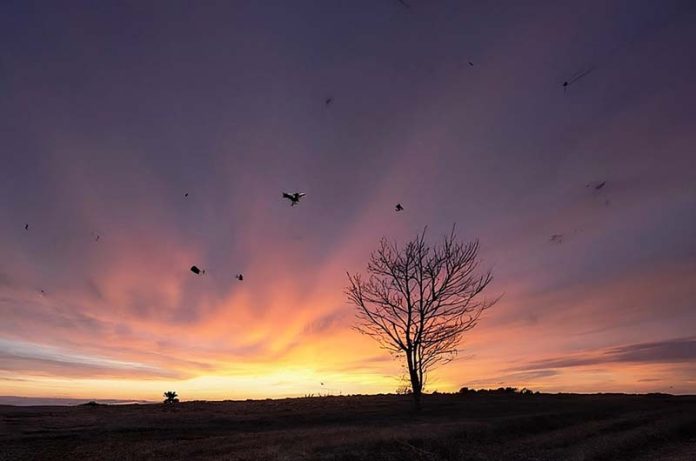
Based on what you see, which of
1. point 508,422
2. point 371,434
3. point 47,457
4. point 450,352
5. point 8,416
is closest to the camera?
point 47,457

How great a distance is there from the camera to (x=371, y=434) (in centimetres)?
1916

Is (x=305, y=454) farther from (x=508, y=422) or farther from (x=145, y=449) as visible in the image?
(x=508, y=422)

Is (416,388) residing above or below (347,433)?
above

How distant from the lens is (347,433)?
65.1ft

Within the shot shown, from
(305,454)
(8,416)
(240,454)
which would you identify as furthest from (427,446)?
(8,416)

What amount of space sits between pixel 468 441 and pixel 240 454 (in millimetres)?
9253

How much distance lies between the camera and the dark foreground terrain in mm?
16703

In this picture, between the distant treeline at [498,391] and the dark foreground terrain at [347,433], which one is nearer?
the dark foreground terrain at [347,433]

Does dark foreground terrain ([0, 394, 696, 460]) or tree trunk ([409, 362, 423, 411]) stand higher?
tree trunk ([409, 362, 423, 411])

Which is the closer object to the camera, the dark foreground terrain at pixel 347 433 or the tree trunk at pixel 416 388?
the dark foreground terrain at pixel 347 433

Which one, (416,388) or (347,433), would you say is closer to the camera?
(347,433)

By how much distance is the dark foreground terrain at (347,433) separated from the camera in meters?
16.7

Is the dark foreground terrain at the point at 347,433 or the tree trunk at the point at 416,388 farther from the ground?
the tree trunk at the point at 416,388

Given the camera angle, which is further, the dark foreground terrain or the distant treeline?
the distant treeline
